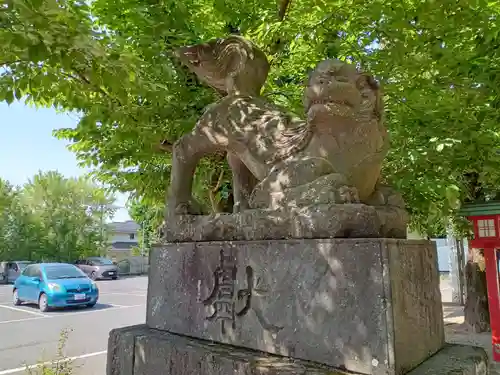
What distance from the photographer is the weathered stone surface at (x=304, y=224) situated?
1.84m

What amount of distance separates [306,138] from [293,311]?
0.90m

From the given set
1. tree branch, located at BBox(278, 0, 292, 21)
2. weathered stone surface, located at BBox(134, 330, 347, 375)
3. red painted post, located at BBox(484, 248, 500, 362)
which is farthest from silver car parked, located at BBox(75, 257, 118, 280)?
weathered stone surface, located at BBox(134, 330, 347, 375)

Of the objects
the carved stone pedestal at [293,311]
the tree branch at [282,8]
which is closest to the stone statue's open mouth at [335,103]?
the carved stone pedestal at [293,311]

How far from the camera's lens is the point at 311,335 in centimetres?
184

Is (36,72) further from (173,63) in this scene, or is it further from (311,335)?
(311,335)

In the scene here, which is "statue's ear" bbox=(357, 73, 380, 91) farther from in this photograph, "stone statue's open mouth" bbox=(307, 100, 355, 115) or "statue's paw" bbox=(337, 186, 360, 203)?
"statue's paw" bbox=(337, 186, 360, 203)

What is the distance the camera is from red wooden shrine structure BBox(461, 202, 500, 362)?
6.97m

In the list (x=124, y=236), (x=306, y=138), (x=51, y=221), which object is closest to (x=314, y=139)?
(x=306, y=138)

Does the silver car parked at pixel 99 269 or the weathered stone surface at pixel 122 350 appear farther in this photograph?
the silver car parked at pixel 99 269

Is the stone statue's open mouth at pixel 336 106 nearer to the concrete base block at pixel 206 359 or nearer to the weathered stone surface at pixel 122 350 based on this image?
the concrete base block at pixel 206 359

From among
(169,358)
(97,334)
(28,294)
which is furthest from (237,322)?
(28,294)

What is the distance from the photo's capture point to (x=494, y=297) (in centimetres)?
708

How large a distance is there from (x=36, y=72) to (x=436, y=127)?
3887 millimetres

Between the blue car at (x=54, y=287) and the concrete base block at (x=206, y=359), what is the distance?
414 inches
